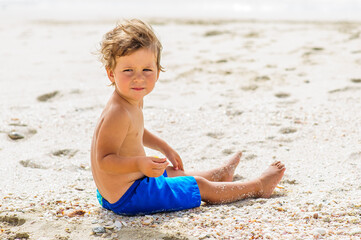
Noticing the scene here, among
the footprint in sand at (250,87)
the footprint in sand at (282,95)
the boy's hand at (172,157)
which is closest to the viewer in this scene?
the boy's hand at (172,157)

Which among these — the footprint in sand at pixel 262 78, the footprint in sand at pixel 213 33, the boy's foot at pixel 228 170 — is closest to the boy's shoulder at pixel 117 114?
the boy's foot at pixel 228 170

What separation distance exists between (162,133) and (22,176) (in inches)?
45.0

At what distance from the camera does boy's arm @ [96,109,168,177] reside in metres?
2.15

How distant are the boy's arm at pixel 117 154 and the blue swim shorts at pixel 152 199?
0.17 meters

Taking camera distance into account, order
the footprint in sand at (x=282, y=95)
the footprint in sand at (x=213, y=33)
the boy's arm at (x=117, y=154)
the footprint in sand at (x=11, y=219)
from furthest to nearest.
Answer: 1. the footprint in sand at (x=213, y=33)
2. the footprint in sand at (x=282, y=95)
3. the footprint in sand at (x=11, y=219)
4. the boy's arm at (x=117, y=154)

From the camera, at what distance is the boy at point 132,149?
2236 mm

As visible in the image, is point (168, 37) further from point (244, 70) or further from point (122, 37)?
point (122, 37)

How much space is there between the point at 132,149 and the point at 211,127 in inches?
52.8

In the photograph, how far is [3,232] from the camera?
7.10 ft

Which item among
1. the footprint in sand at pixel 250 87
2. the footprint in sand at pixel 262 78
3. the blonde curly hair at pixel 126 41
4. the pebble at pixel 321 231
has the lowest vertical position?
the pebble at pixel 321 231

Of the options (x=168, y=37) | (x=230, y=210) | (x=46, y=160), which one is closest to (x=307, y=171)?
(x=230, y=210)

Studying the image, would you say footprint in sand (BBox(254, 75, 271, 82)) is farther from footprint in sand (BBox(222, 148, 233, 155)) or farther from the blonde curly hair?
the blonde curly hair

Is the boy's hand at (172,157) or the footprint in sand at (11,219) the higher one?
the boy's hand at (172,157)

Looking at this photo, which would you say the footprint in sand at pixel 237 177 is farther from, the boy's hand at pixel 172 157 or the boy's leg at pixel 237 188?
the boy's hand at pixel 172 157
